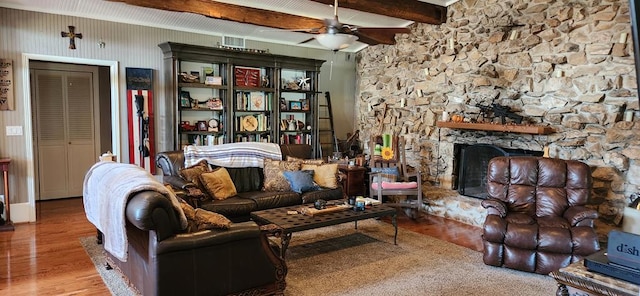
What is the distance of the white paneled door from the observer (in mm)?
6348

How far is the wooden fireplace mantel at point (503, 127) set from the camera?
468 centimetres

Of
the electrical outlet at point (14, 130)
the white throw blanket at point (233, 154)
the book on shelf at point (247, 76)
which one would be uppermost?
the book on shelf at point (247, 76)

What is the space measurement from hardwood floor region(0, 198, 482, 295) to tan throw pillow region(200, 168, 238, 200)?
129 cm

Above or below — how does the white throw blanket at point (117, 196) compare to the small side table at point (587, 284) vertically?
above

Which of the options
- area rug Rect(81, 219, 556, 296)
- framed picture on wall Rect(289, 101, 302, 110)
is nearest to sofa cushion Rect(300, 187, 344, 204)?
area rug Rect(81, 219, 556, 296)

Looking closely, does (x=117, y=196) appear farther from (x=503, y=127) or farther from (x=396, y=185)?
(x=503, y=127)

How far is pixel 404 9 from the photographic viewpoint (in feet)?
18.5

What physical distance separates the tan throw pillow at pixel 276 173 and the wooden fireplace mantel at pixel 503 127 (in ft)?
6.97

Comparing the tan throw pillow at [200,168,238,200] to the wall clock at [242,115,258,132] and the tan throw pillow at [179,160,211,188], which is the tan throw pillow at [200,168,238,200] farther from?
the wall clock at [242,115,258,132]

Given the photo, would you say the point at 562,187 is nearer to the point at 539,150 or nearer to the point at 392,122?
the point at 539,150

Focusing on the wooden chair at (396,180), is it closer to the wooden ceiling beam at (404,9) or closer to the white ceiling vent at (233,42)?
the wooden ceiling beam at (404,9)

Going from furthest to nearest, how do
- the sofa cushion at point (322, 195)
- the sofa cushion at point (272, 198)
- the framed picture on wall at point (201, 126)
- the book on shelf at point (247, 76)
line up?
the book on shelf at point (247, 76), the framed picture on wall at point (201, 126), the sofa cushion at point (322, 195), the sofa cushion at point (272, 198)

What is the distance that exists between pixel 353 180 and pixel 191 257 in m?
3.49

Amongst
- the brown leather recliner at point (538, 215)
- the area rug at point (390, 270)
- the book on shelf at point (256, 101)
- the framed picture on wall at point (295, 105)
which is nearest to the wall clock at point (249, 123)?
the book on shelf at point (256, 101)
